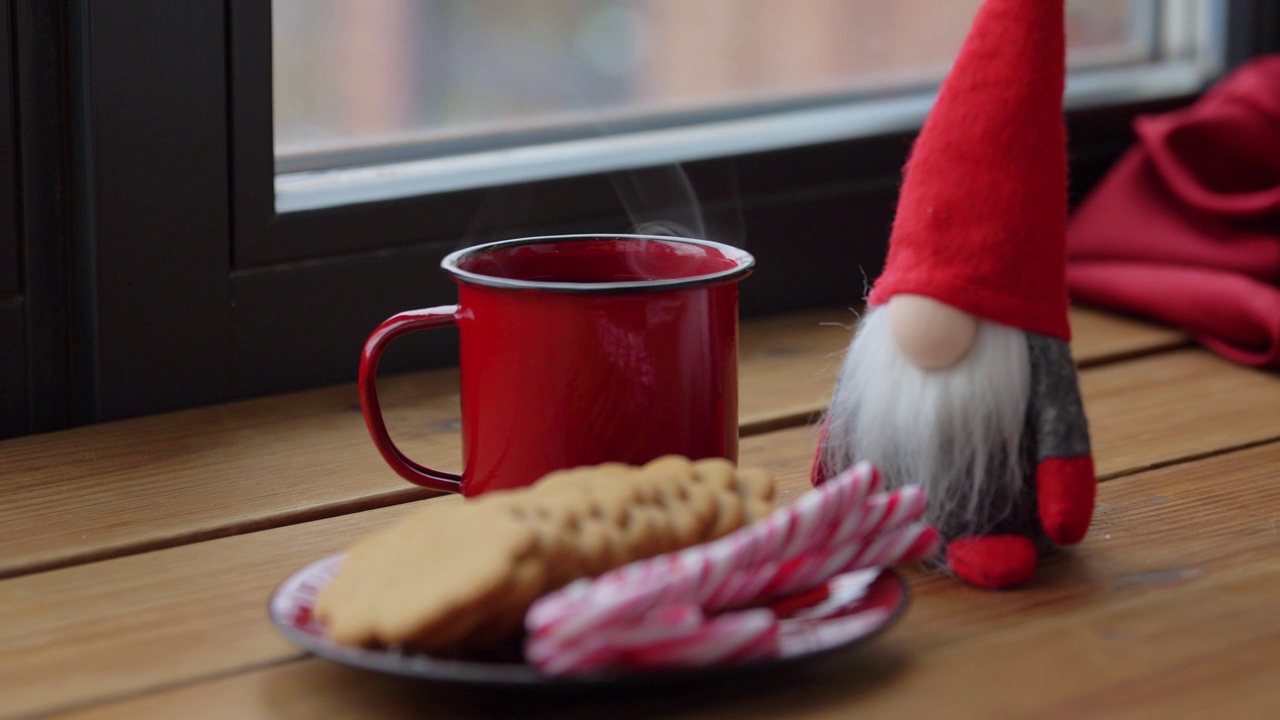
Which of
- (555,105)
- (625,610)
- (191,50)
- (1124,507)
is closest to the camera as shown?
(625,610)

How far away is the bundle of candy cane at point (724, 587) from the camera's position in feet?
1.32

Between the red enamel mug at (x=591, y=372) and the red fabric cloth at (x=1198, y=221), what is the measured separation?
19.8 inches

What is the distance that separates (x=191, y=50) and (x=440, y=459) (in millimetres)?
267

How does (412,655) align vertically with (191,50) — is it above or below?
below

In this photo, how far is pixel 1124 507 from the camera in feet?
2.09

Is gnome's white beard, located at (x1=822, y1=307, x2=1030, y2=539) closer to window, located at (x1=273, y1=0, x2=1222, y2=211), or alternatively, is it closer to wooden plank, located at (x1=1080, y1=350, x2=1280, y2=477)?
wooden plank, located at (x1=1080, y1=350, x2=1280, y2=477)

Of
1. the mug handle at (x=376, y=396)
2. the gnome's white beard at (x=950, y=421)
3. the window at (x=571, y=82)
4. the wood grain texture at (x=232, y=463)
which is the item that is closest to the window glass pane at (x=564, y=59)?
the window at (x=571, y=82)

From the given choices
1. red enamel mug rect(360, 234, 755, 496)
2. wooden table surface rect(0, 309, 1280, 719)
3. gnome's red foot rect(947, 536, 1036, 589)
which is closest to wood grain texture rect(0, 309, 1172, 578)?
wooden table surface rect(0, 309, 1280, 719)

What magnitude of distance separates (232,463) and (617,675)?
36cm

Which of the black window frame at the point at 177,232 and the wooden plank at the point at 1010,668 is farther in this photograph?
the black window frame at the point at 177,232

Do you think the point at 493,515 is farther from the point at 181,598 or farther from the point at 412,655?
the point at 181,598

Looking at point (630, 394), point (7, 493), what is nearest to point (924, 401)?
point (630, 394)

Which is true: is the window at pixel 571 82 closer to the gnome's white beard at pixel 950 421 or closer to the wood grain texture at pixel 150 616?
the wood grain texture at pixel 150 616

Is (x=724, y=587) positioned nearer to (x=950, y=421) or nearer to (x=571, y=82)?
(x=950, y=421)
